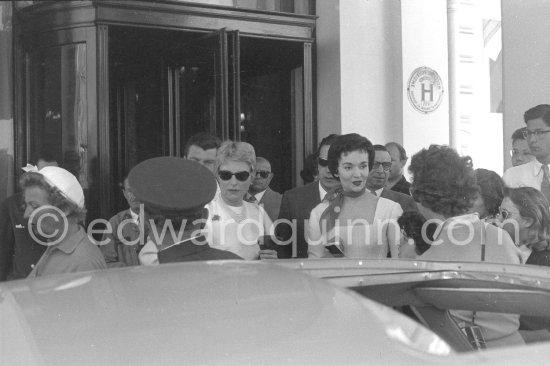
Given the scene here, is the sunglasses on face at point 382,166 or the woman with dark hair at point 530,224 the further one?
the sunglasses on face at point 382,166

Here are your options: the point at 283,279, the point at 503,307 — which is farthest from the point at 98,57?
the point at 283,279

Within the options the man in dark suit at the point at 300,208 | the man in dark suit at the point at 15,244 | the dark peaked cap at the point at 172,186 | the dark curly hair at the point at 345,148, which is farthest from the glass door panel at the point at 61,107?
the dark peaked cap at the point at 172,186

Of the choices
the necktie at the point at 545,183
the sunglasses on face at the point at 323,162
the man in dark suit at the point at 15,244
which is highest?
the sunglasses on face at the point at 323,162

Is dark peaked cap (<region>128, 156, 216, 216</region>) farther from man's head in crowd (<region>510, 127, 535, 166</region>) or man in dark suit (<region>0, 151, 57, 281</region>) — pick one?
man's head in crowd (<region>510, 127, 535, 166</region>)

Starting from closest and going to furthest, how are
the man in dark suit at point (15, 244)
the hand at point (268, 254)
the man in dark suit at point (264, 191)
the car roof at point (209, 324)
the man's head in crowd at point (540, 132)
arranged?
the car roof at point (209, 324) → the hand at point (268, 254) → the man in dark suit at point (15, 244) → the man's head in crowd at point (540, 132) → the man in dark suit at point (264, 191)

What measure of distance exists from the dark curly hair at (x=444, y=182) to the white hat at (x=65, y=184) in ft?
4.31

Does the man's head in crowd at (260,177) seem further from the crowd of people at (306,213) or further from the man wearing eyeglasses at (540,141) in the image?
the man wearing eyeglasses at (540,141)

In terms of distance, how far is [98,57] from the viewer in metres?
6.04

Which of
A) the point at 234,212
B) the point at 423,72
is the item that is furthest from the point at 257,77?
the point at 234,212

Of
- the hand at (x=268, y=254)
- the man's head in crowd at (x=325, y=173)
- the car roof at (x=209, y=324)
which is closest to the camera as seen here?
the car roof at (x=209, y=324)

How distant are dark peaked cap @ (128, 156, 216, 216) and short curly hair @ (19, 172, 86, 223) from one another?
472 mm

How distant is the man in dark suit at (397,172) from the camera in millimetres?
5914

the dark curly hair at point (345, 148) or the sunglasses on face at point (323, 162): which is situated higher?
the dark curly hair at point (345, 148)

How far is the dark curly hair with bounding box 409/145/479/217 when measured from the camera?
3.59m
